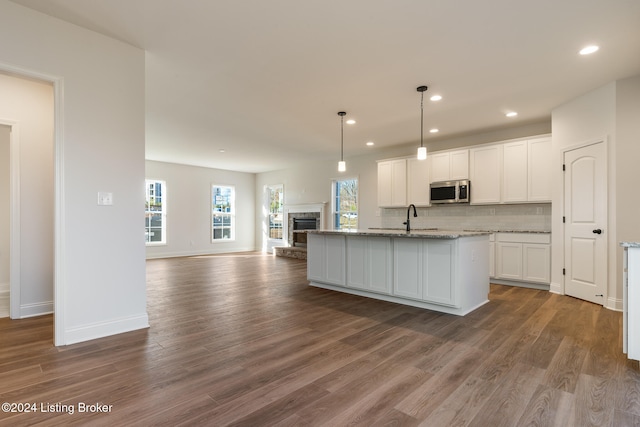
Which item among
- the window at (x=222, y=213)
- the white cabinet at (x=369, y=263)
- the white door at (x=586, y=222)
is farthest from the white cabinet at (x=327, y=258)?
the window at (x=222, y=213)

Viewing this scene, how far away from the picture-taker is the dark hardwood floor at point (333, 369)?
179 centimetres

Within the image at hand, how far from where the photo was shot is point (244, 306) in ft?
13.0

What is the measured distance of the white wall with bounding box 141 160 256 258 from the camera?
9.15 metres

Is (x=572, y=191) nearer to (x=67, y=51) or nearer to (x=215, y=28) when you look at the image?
(x=215, y=28)

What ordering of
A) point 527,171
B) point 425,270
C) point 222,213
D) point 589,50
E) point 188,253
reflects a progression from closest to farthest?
point 589,50 → point 425,270 → point 527,171 → point 188,253 → point 222,213

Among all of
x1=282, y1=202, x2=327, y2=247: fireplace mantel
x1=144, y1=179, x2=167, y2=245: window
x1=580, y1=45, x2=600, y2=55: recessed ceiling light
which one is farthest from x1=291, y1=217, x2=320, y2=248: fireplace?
x1=580, y1=45, x2=600, y2=55: recessed ceiling light

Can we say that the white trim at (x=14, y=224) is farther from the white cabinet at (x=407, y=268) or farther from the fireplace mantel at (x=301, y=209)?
the fireplace mantel at (x=301, y=209)

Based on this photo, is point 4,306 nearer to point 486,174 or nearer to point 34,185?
point 34,185

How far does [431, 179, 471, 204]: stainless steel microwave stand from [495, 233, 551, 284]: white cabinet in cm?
90

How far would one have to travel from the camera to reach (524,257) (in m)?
5.15

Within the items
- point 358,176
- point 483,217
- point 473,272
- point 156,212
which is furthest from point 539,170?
point 156,212

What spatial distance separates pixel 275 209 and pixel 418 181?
215 inches

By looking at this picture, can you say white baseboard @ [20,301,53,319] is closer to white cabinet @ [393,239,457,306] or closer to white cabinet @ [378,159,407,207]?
white cabinet @ [393,239,457,306]

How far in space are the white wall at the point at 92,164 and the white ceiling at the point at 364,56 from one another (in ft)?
0.65
